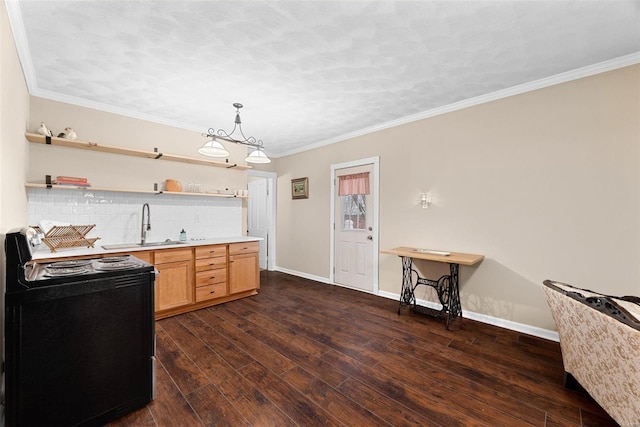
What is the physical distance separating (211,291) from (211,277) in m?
0.19

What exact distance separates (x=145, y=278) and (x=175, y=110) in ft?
8.64

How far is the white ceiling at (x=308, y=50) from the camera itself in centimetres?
183

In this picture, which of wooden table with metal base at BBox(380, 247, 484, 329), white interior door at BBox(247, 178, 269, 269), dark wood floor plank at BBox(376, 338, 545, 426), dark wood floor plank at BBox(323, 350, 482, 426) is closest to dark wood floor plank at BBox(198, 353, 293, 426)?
dark wood floor plank at BBox(323, 350, 482, 426)

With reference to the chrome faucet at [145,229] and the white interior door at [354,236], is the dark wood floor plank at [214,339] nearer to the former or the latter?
the chrome faucet at [145,229]

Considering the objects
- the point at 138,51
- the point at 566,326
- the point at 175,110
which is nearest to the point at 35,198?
the point at 175,110

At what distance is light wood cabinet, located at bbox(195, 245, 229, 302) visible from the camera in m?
3.52

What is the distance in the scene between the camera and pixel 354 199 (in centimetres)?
454

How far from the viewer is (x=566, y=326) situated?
5.97 ft

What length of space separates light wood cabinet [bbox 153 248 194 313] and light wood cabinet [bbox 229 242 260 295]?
22.8 inches

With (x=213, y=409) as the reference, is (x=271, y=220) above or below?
above

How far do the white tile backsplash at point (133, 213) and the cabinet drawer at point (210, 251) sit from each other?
68 centimetres

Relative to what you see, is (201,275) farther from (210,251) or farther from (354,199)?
(354,199)

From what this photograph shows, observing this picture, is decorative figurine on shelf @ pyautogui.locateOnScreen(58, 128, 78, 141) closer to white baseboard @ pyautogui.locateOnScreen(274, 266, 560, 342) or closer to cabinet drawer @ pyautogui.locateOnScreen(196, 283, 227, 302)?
cabinet drawer @ pyautogui.locateOnScreen(196, 283, 227, 302)

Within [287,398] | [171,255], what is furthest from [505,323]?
[171,255]
